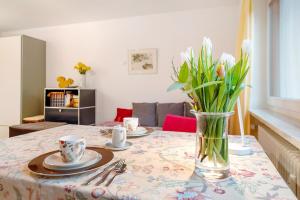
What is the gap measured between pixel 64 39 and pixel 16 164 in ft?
12.4

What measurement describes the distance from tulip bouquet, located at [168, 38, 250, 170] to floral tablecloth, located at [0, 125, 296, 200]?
10 centimetres

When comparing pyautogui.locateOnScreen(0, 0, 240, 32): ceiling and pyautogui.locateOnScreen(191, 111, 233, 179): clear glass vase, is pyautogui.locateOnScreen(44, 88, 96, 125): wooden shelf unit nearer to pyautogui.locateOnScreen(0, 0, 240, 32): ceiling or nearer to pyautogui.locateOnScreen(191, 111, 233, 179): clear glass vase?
pyautogui.locateOnScreen(0, 0, 240, 32): ceiling

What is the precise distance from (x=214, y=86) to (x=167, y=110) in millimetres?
2442

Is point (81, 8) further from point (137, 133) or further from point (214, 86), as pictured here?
point (214, 86)

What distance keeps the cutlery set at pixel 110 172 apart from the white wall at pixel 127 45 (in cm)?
273

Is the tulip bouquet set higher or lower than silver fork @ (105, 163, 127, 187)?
higher

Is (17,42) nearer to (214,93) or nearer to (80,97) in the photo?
(80,97)

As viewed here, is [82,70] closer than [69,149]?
No

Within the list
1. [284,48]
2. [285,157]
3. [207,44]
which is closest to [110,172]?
[207,44]

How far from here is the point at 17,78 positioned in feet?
12.3

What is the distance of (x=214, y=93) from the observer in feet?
2.38

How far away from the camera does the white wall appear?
3.29 meters

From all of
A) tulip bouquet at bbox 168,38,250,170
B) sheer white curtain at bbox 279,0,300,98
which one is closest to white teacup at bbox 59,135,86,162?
tulip bouquet at bbox 168,38,250,170

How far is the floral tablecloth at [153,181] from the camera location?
0.58 meters
